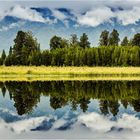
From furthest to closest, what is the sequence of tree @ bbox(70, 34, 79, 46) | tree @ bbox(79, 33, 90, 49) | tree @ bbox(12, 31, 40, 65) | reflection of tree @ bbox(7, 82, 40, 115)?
tree @ bbox(70, 34, 79, 46), tree @ bbox(79, 33, 90, 49), tree @ bbox(12, 31, 40, 65), reflection of tree @ bbox(7, 82, 40, 115)

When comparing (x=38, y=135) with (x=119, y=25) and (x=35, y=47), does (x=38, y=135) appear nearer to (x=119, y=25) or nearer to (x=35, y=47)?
(x=35, y=47)

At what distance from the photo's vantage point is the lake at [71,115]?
12.1 metres

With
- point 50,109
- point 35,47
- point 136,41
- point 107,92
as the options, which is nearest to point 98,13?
point 136,41

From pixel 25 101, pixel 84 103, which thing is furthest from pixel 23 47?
pixel 84 103

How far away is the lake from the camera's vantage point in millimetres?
12102

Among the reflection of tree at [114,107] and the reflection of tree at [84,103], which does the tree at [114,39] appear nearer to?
the reflection of tree at [84,103]

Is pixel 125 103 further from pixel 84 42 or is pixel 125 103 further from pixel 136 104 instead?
pixel 84 42

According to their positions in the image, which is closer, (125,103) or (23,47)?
(125,103)

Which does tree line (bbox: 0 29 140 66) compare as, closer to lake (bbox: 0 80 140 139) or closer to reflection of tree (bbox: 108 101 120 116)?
lake (bbox: 0 80 140 139)

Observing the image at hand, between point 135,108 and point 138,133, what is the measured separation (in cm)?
459

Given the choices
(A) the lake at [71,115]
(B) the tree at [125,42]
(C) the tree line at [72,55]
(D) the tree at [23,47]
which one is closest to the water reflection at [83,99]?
(A) the lake at [71,115]

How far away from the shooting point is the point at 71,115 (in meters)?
15.0

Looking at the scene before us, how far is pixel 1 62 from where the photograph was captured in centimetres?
7700

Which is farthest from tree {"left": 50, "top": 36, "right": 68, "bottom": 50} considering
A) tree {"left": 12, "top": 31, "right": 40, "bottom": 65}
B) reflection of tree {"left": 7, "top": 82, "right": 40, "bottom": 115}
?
reflection of tree {"left": 7, "top": 82, "right": 40, "bottom": 115}
